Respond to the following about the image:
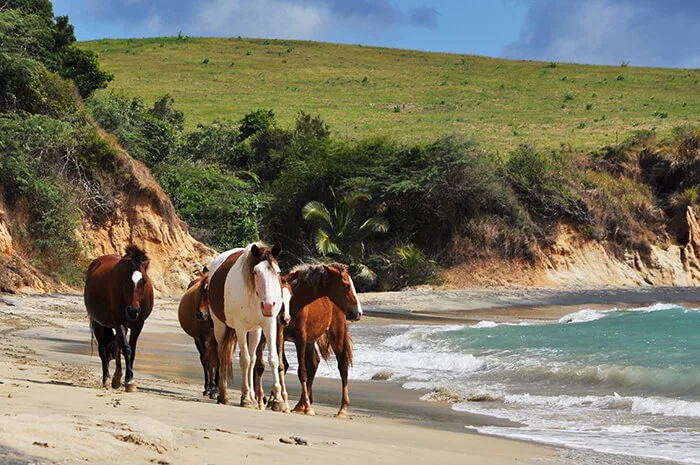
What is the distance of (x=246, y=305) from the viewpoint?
10.6 m

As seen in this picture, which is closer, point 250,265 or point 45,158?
point 250,265

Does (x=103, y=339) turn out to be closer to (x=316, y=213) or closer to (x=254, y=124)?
(x=316, y=213)

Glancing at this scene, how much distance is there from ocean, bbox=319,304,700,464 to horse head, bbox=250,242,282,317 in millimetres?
2648

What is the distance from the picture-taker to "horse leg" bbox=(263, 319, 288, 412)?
34.5 ft

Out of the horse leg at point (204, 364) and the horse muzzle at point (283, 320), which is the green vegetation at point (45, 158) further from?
the horse muzzle at point (283, 320)

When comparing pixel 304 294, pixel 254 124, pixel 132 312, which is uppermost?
pixel 254 124

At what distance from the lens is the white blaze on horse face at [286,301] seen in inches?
404

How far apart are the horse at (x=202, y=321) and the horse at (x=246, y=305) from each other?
1.72 ft

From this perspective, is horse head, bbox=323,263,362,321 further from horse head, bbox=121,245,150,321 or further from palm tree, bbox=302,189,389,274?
palm tree, bbox=302,189,389,274

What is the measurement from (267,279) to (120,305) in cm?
217

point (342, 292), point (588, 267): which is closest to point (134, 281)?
point (342, 292)

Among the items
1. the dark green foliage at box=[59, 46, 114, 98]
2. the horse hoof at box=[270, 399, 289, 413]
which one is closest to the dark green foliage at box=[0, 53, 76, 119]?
the dark green foliage at box=[59, 46, 114, 98]

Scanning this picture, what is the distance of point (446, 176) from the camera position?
46656 mm

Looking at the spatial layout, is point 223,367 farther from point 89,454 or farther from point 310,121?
point 310,121
